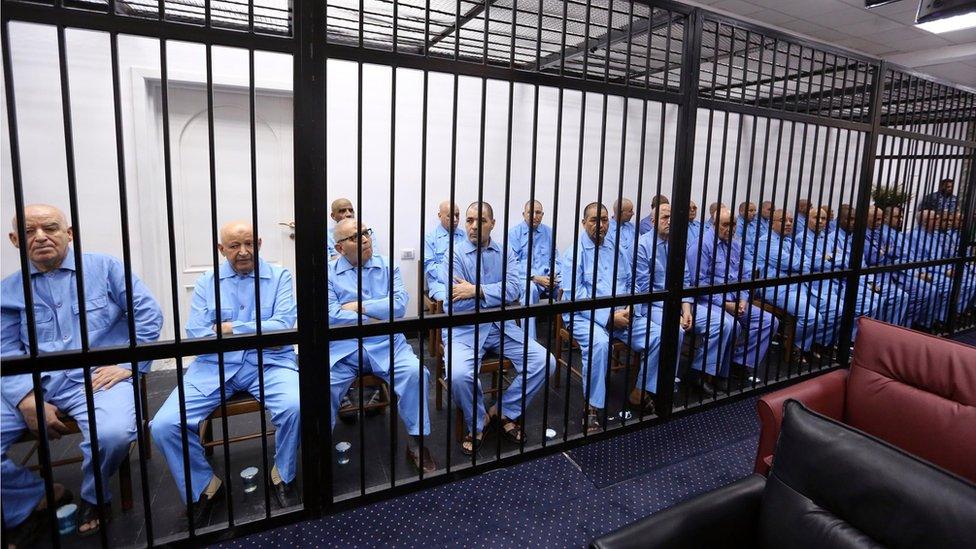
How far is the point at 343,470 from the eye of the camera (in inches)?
89.7

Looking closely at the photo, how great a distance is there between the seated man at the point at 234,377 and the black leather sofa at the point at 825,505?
57.4 inches

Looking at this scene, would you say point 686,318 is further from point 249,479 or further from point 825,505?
point 249,479

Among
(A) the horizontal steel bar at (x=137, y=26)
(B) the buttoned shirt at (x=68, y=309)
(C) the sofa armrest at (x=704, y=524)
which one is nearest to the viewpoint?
(C) the sofa armrest at (x=704, y=524)

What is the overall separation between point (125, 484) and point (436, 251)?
2.14 m

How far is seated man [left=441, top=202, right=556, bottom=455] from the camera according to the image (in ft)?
7.66

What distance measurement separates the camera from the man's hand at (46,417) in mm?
1815

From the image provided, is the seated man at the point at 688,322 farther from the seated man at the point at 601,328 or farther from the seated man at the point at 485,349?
the seated man at the point at 485,349

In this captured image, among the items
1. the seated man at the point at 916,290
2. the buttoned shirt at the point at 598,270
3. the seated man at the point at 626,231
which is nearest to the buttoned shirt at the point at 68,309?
the buttoned shirt at the point at 598,270

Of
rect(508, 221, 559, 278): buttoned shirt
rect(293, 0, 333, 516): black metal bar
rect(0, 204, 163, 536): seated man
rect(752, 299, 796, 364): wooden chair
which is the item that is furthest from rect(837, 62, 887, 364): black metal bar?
rect(0, 204, 163, 536): seated man

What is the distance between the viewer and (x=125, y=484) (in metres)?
1.94

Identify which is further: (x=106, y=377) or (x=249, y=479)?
(x=249, y=479)

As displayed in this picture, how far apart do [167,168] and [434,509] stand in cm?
157

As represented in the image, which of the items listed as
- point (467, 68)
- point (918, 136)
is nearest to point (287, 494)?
point (467, 68)

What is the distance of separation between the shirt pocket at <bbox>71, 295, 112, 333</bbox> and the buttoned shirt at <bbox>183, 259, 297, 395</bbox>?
0.99 ft
